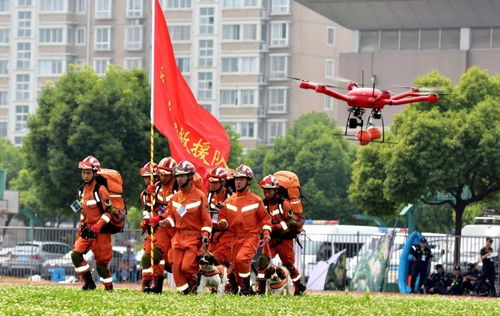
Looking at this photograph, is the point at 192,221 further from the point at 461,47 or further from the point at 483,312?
the point at 461,47

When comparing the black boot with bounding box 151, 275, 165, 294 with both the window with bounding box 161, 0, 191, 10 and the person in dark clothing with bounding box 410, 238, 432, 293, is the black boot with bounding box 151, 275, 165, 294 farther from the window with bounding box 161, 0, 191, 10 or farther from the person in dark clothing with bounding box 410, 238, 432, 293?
the window with bounding box 161, 0, 191, 10

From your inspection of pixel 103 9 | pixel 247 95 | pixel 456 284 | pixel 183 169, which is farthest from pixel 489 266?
pixel 103 9

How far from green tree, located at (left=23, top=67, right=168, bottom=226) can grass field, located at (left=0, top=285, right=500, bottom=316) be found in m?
37.0

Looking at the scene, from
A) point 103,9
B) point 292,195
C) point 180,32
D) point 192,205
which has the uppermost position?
point 103,9

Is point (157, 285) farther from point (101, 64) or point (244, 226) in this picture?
point (101, 64)

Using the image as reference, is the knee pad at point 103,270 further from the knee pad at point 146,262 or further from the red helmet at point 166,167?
the red helmet at point 166,167

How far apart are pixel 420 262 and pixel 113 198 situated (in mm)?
15251

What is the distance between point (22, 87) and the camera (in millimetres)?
128750

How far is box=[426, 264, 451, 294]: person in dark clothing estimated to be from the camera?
1499 inches

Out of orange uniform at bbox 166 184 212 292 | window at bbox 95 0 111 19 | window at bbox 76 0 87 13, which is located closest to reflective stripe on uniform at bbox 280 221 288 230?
orange uniform at bbox 166 184 212 292

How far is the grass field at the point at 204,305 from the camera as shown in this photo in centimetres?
1780

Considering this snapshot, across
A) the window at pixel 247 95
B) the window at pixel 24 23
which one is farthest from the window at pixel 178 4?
the window at pixel 24 23

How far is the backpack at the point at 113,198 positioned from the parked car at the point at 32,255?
15.6 meters

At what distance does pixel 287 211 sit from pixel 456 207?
79.9ft
